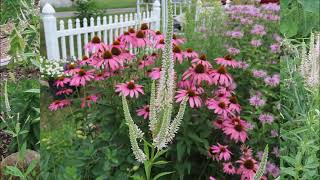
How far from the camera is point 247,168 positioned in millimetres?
1398

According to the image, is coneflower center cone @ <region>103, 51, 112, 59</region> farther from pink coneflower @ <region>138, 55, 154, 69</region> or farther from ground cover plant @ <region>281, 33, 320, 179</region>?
ground cover plant @ <region>281, 33, 320, 179</region>

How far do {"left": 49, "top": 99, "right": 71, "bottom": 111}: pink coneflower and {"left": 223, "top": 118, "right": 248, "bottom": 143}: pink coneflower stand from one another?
459 mm

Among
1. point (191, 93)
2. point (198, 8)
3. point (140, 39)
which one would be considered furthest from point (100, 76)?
point (198, 8)

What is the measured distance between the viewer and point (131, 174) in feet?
4.27

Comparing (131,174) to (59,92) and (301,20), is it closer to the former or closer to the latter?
(59,92)

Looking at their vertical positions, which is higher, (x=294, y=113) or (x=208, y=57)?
(x=208, y=57)

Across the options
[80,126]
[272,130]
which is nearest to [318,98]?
[272,130]

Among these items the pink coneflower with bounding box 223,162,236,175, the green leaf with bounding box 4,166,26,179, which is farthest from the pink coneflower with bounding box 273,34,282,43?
the green leaf with bounding box 4,166,26,179

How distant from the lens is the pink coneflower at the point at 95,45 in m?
1.28

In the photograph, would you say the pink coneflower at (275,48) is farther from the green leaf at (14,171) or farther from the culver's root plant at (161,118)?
the green leaf at (14,171)

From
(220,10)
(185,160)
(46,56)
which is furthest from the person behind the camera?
(220,10)

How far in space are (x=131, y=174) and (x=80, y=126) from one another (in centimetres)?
23

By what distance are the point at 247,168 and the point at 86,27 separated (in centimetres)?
62

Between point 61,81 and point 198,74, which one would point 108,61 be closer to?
point 61,81
